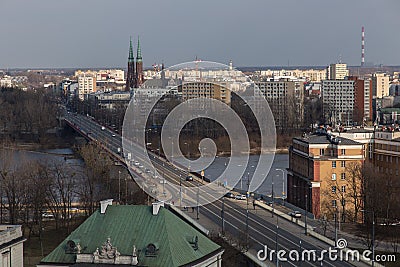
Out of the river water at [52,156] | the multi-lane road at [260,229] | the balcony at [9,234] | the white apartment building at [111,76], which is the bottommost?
the river water at [52,156]

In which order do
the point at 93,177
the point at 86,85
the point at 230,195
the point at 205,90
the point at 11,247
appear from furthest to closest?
the point at 86,85, the point at 205,90, the point at 93,177, the point at 230,195, the point at 11,247

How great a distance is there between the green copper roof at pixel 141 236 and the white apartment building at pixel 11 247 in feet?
3.19

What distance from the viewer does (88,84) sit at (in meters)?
88.8

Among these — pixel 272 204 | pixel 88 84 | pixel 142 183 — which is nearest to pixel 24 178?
pixel 142 183

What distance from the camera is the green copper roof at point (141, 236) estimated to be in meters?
10.6

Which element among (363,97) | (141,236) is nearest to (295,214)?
(141,236)

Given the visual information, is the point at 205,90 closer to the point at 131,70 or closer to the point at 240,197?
the point at 131,70

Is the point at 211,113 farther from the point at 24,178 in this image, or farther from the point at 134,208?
the point at 134,208

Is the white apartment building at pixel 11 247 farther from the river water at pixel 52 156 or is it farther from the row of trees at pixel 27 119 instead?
the row of trees at pixel 27 119

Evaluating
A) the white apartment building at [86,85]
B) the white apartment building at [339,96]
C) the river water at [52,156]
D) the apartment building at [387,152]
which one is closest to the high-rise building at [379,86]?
the white apartment building at [339,96]

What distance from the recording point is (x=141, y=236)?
10898mm

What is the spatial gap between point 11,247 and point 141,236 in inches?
83.9

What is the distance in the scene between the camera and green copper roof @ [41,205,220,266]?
34.9 feet

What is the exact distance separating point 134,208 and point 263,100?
40.6m
